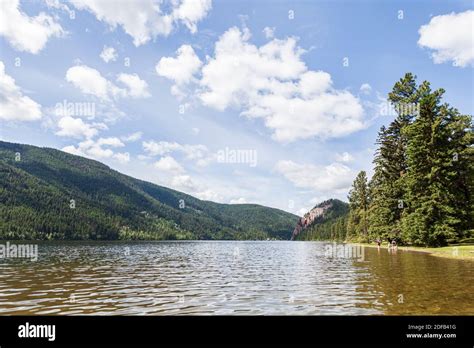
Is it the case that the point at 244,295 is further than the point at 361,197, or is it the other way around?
the point at 361,197

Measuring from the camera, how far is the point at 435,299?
18.1m

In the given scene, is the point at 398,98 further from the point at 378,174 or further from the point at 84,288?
the point at 84,288

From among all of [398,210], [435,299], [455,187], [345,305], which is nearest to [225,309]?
[345,305]

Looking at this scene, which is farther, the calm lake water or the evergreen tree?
the evergreen tree

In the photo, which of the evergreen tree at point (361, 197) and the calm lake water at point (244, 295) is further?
the evergreen tree at point (361, 197)

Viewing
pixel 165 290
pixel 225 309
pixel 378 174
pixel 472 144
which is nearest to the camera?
pixel 225 309
